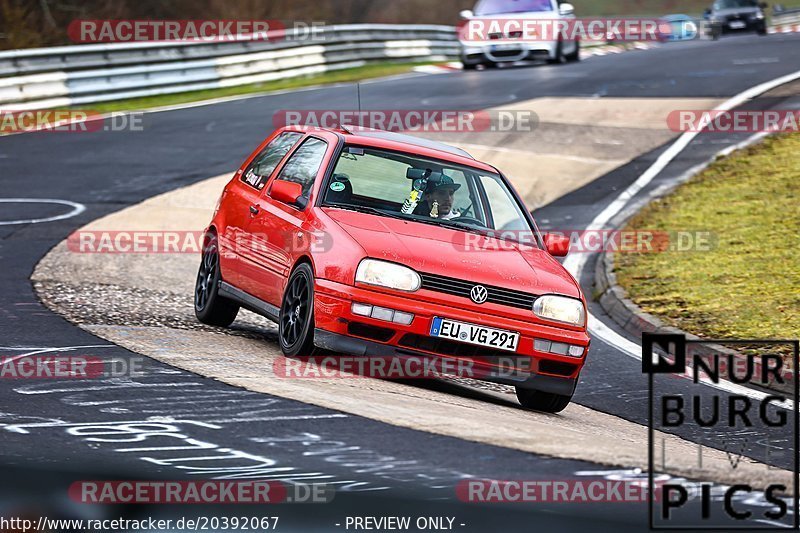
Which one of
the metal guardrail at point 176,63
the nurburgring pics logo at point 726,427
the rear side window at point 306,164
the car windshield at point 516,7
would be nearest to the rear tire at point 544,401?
the nurburgring pics logo at point 726,427

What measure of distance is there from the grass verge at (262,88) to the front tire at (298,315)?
16397 mm

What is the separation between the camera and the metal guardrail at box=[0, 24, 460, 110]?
75.7ft

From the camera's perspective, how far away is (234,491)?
5.34 meters

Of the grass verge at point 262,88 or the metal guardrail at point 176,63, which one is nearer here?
the metal guardrail at point 176,63

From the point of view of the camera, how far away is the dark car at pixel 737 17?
156 ft

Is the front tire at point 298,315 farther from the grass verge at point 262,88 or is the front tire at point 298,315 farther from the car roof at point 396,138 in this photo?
the grass verge at point 262,88

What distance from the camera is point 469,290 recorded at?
8.12 metres

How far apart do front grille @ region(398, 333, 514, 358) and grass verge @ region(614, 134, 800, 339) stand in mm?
3825

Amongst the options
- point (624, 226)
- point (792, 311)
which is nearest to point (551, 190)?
point (624, 226)

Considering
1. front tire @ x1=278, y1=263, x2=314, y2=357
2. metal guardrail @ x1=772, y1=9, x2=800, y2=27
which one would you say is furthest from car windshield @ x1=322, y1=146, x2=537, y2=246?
metal guardrail @ x1=772, y1=9, x2=800, y2=27

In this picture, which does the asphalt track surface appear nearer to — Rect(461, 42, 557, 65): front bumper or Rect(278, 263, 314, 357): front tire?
Rect(278, 263, 314, 357): front tire

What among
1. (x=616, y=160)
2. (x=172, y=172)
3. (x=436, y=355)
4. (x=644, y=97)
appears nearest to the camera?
(x=436, y=355)

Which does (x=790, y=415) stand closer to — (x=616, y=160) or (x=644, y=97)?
(x=616, y=160)

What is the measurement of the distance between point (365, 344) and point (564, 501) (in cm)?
273
